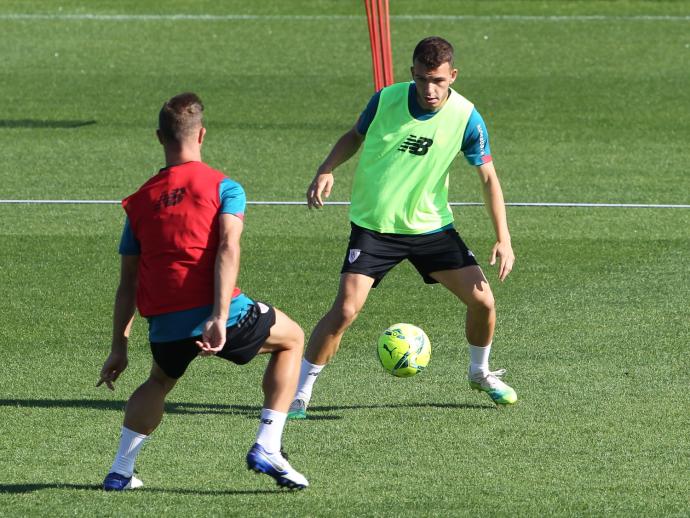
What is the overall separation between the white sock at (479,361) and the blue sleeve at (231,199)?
2647mm

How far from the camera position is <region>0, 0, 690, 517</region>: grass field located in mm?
6852

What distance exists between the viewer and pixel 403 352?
8.41 m

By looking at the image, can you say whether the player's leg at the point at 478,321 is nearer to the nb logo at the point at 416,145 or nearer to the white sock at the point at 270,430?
the nb logo at the point at 416,145

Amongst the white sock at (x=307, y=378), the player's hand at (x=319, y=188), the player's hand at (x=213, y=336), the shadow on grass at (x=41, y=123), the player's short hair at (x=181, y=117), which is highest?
the player's short hair at (x=181, y=117)

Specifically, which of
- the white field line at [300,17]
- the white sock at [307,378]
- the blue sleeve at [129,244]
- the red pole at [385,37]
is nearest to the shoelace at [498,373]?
the white sock at [307,378]

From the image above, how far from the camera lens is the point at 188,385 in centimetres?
873

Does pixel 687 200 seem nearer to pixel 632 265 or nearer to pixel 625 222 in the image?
pixel 625 222

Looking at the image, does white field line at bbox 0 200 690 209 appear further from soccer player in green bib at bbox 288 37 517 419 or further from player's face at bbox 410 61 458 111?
player's face at bbox 410 61 458 111

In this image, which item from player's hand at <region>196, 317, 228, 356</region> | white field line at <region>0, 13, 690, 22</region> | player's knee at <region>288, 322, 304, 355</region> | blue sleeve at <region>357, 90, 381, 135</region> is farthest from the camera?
white field line at <region>0, 13, 690, 22</region>

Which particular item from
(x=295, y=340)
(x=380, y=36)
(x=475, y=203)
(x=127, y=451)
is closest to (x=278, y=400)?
(x=295, y=340)

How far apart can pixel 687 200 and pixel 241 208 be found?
9.92 m

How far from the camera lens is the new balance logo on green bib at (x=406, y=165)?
26.3 ft

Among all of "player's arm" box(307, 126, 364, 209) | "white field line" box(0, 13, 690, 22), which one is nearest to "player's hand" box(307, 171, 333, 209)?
"player's arm" box(307, 126, 364, 209)

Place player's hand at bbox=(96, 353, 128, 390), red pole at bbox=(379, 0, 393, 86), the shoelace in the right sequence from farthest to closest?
red pole at bbox=(379, 0, 393, 86) → the shoelace → player's hand at bbox=(96, 353, 128, 390)
